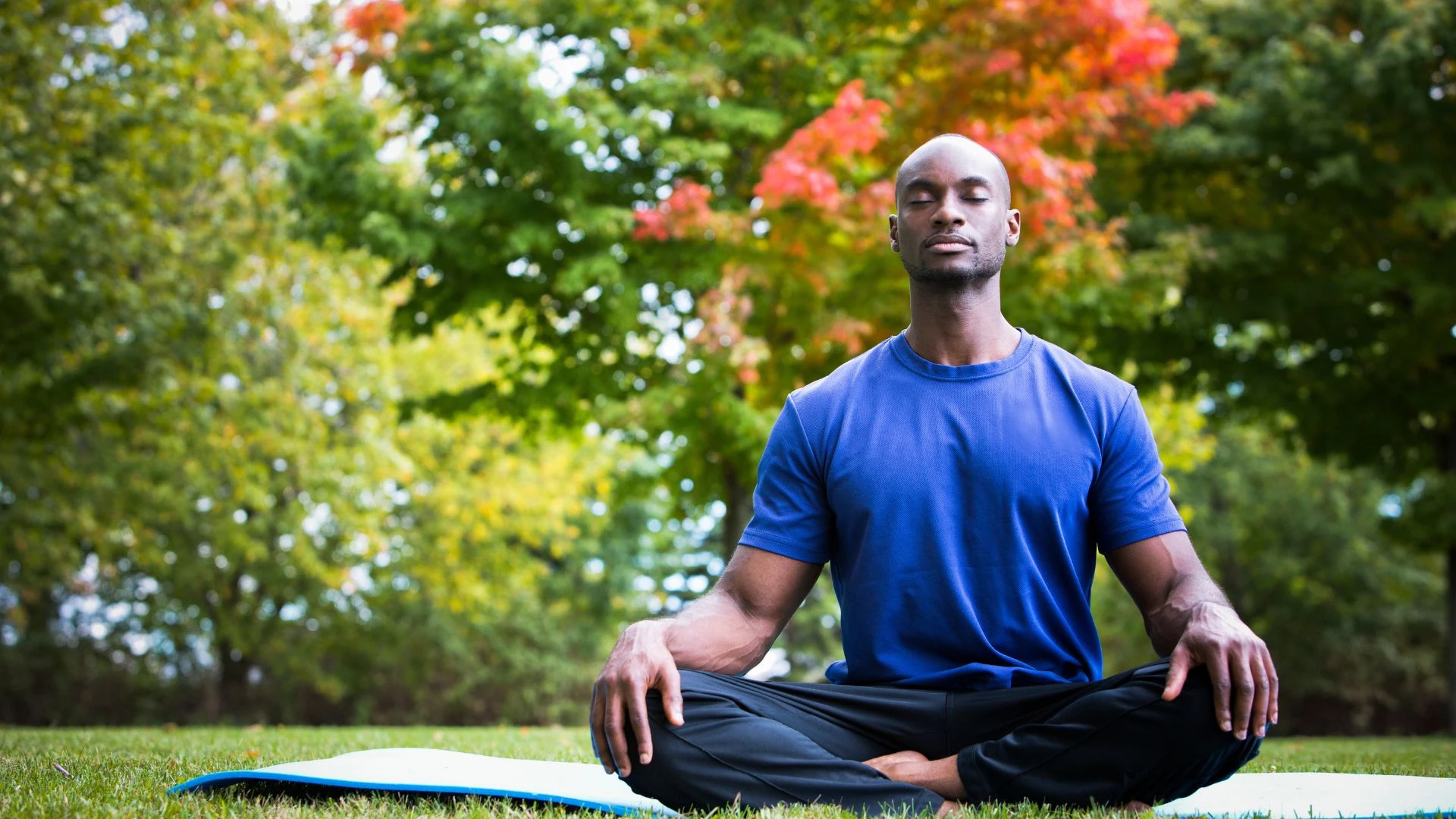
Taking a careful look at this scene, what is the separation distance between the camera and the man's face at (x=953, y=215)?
3426 millimetres

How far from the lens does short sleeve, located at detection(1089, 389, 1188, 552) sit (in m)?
3.29

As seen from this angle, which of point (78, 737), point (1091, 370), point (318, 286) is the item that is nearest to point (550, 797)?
point (1091, 370)

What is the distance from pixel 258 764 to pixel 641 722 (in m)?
2.08

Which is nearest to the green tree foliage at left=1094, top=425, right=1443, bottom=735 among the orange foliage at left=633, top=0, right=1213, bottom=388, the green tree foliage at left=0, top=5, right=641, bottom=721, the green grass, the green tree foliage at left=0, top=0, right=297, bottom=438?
the green tree foliage at left=0, top=5, right=641, bottom=721

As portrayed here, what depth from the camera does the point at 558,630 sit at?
971 inches

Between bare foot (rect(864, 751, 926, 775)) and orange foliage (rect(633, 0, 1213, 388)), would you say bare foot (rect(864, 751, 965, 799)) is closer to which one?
bare foot (rect(864, 751, 926, 775))

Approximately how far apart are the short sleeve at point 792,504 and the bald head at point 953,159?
0.72 meters

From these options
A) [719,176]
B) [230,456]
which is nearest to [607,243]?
[719,176]

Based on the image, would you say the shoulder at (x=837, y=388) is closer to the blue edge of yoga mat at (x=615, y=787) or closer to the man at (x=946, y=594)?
the man at (x=946, y=594)

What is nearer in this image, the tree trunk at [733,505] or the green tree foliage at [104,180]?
the tree trunk at [733,505]

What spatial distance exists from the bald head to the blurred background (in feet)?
16.6

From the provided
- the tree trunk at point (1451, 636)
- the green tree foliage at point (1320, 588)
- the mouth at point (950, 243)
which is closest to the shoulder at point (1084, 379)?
the mouth at point (950, 243)

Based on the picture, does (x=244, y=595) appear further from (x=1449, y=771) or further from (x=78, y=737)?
(x=1449, y=771)

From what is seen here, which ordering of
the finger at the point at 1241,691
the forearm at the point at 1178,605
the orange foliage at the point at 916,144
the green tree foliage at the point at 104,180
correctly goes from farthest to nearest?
the green tree foliage at the point at 104,180 < the orange foliage at the point at 916,144 < the forearm at the point at 1178,605 < the finger at the point at 1241,691
